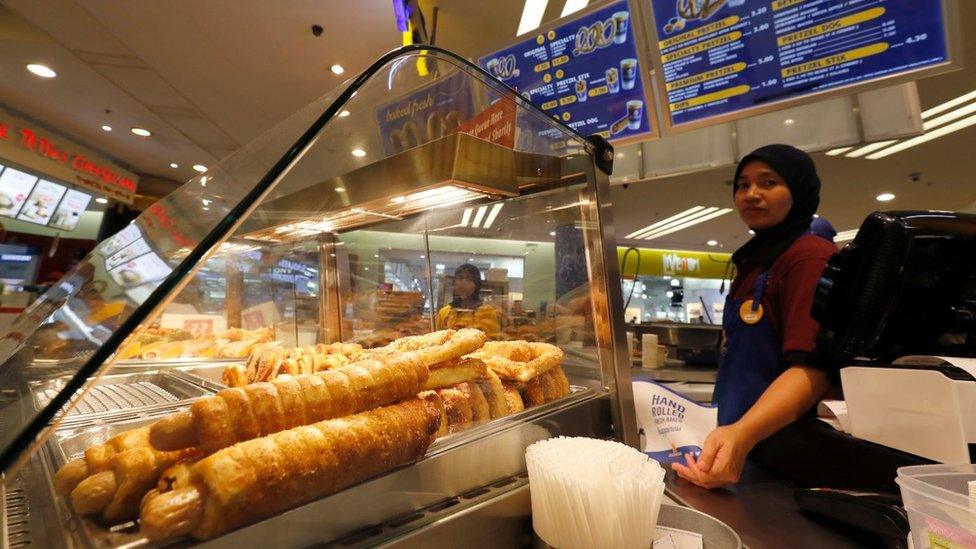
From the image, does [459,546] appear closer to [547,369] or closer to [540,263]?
[547,369]

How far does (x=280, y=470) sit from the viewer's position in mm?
642

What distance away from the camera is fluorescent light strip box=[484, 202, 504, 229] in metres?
1.53

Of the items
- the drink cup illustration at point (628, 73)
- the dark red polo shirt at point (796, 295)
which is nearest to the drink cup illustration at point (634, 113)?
the drink cup illustration at point (628, 73)

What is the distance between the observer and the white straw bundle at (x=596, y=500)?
681mm

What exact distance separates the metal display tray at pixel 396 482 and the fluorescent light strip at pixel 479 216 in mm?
723

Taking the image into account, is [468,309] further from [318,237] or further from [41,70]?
[41,70]

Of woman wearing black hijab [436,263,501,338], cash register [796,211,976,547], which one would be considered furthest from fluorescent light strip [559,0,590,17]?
cash register [796,211,976,547]

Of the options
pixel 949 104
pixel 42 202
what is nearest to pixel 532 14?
pixel 949 104

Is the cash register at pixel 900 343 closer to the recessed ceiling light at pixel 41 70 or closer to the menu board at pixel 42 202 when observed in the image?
the recessed ceiling light at pixel 41 70

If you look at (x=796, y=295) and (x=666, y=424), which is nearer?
(x=666, y=424)

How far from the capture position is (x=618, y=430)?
1295 mm

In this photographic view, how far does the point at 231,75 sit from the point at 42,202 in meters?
5.89

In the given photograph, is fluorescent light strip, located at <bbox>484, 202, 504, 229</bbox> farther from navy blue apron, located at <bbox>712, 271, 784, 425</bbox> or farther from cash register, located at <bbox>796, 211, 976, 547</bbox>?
navy blue apron, located at <bbox>712, 271, 784, 425</bbox>

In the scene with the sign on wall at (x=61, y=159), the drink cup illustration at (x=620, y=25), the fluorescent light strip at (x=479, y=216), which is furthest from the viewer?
the sign on wall at (x=61, y=159)
